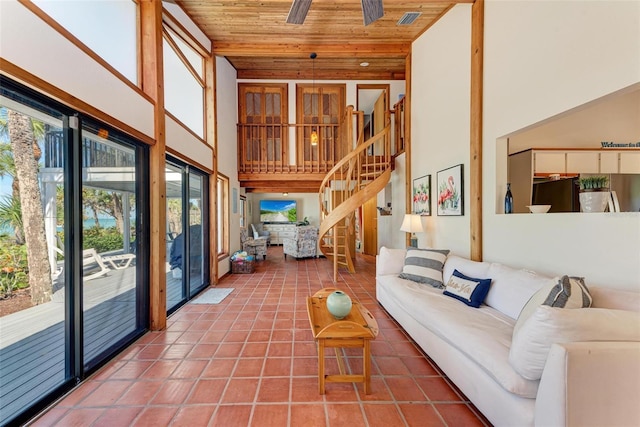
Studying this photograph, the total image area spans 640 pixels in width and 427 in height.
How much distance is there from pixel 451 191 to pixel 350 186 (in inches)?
86.7

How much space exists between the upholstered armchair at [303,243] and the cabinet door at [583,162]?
5.39m

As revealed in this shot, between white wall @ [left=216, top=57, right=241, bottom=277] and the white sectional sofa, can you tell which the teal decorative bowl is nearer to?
the white sectional sofa

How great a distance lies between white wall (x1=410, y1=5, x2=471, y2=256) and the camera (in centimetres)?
339

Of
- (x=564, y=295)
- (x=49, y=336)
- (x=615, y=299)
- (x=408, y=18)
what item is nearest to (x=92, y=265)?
(x=49, y=336)

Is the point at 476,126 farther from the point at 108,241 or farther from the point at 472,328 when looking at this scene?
→ the point at 108,241

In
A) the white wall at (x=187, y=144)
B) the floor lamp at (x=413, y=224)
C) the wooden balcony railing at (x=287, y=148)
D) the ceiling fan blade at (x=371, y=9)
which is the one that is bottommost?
the floor lamp at (x=413, y=224)

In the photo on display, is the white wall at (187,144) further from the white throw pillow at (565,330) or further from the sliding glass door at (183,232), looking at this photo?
the white throw pillow at (565,330)

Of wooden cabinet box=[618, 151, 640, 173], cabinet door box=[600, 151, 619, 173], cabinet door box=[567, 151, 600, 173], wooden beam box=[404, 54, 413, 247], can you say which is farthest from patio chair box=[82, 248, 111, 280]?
wooden cabinet box=[618, 151, 640, 173]

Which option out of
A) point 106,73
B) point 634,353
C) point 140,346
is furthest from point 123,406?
point 634,353

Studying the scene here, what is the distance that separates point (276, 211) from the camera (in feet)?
35.1

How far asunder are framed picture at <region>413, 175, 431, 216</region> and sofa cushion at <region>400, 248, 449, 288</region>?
117 cm

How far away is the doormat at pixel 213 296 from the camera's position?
3740mm

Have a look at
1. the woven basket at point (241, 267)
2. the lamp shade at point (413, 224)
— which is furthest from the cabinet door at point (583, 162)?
the woven basket at point (241, 267)

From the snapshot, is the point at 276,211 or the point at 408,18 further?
the point at 276,211
